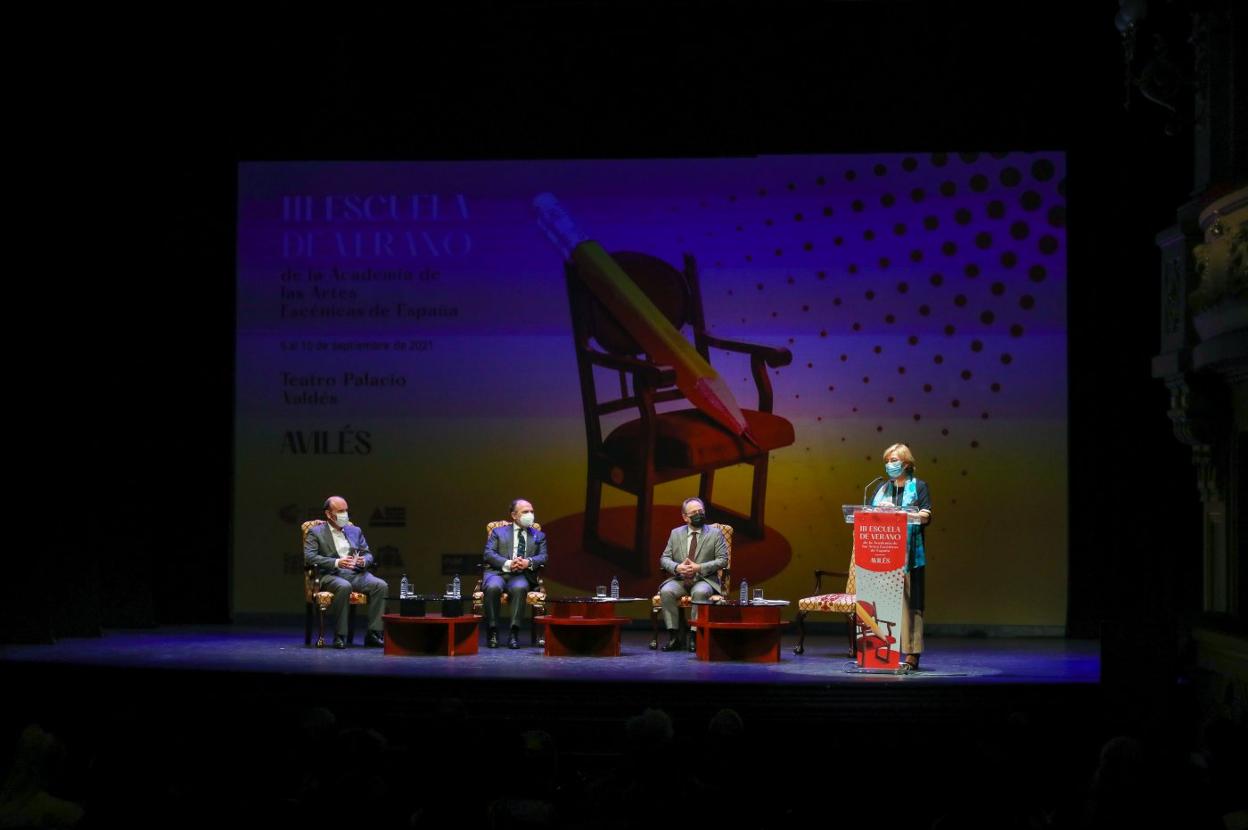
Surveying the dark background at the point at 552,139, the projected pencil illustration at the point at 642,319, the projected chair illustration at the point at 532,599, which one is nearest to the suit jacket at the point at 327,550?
the projected chair illustration at the point at 532,599

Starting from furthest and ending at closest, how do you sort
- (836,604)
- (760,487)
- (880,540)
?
1. (760,487)
2. (836,604)
3. (880,540)

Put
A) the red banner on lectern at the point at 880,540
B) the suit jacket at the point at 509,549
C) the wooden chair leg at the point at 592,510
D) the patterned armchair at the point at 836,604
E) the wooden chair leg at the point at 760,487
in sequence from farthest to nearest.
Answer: the wooden chair leg at the point at 592,510
the wooden chair leg at the point at 760,487
the suit jacket at the point at 509,549
the patterned armchair at the point at 836,604
the red banner on lectern at the point at 880,540

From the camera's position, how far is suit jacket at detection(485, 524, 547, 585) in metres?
9.44

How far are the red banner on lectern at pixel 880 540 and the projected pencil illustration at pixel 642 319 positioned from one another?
2.72 metres

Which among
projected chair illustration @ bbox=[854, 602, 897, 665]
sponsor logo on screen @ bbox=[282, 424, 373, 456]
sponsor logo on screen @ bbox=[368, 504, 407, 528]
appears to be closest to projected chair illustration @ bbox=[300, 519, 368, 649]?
sponsor logo on screen @ bbox=[368, 504, 407, 528]

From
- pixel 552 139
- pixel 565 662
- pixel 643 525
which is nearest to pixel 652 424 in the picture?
pixel 643 525

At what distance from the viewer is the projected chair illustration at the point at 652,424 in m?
10.5

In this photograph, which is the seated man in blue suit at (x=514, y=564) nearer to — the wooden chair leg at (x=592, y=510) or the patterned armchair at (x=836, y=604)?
the wooden chair leg at (x=592, y=510)

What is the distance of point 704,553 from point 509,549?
1220 mm

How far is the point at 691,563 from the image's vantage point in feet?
30.3

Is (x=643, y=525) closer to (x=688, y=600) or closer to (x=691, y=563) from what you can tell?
(x=691, y=563)

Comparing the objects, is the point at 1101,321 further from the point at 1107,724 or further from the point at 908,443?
the point at 1107,724

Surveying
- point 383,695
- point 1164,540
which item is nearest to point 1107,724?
point 383,695

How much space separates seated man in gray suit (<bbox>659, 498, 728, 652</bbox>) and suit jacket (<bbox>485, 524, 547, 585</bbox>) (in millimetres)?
781
